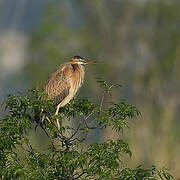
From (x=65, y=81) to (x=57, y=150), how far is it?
2069mm

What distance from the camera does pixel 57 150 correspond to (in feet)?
16.8

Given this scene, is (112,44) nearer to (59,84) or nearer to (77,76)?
(77,76)

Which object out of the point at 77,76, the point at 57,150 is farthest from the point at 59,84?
the point at 57,150

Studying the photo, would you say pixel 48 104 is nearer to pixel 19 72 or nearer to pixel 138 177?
pixel 138 177

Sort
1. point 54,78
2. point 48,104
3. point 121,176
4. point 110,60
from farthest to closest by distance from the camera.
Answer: point 110,60 → point 54,78 → point 48,104 → point 121,176

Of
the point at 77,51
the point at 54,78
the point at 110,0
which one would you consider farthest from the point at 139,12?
the point at 54,78

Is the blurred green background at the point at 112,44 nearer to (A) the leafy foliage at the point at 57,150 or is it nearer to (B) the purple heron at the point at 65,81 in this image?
(B) the purple heron at the point at 65,81

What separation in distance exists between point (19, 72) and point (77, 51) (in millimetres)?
2754

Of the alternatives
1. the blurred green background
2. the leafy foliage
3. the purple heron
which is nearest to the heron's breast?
the purple heron

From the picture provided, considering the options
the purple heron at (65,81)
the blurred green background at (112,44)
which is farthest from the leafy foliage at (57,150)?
the blurred green background at (112,44)

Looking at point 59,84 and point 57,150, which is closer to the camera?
point 57,150

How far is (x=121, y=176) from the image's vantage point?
15.8ft

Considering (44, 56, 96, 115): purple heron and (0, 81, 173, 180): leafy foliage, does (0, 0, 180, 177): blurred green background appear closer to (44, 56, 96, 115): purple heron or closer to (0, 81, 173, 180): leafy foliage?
(44, 56, 96, 115): purple heron

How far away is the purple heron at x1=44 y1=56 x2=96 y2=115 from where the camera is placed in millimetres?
6703
